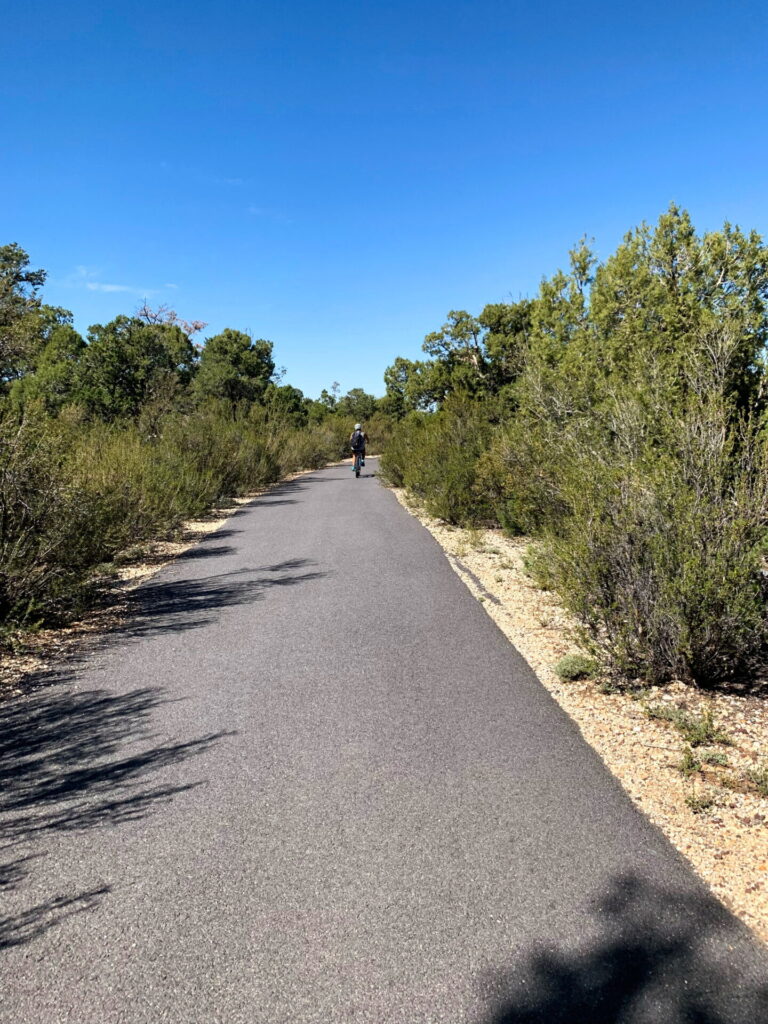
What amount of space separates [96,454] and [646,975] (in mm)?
10950

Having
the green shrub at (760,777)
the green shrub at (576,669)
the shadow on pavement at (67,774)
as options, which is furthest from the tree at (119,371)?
the green shrub at (760,777)

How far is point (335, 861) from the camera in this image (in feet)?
9.16

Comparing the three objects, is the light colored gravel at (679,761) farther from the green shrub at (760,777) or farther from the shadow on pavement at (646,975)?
the shadow on pavement at (646,975)

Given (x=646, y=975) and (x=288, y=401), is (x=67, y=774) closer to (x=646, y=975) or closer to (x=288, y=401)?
(x=646, y=975)

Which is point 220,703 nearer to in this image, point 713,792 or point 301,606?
point 301,606

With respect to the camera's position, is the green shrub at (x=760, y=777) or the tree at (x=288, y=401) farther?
the tree at (x=288, y=401)

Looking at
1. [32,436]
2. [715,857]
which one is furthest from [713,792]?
[32,436]

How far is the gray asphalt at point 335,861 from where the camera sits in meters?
2.12

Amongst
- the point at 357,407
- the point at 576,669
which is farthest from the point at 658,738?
the point at 357,407

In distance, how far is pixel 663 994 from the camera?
211 cm

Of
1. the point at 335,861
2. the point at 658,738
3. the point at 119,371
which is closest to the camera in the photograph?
the point at 335,861

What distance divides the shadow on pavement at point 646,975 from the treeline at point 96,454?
17.6ft

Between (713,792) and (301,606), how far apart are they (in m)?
4.69

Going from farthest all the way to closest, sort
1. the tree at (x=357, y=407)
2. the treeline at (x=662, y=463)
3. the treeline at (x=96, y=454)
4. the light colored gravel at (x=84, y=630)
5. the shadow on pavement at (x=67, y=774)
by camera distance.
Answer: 1. the tree at (x=357, y=407)
2. the treeline at (x=96, y=454)
3. the light colored gravel at (x=84, y=630)
4. the treeline at (x=662, y=463)
5. the shadow on pavement at (x=67, y=774)
